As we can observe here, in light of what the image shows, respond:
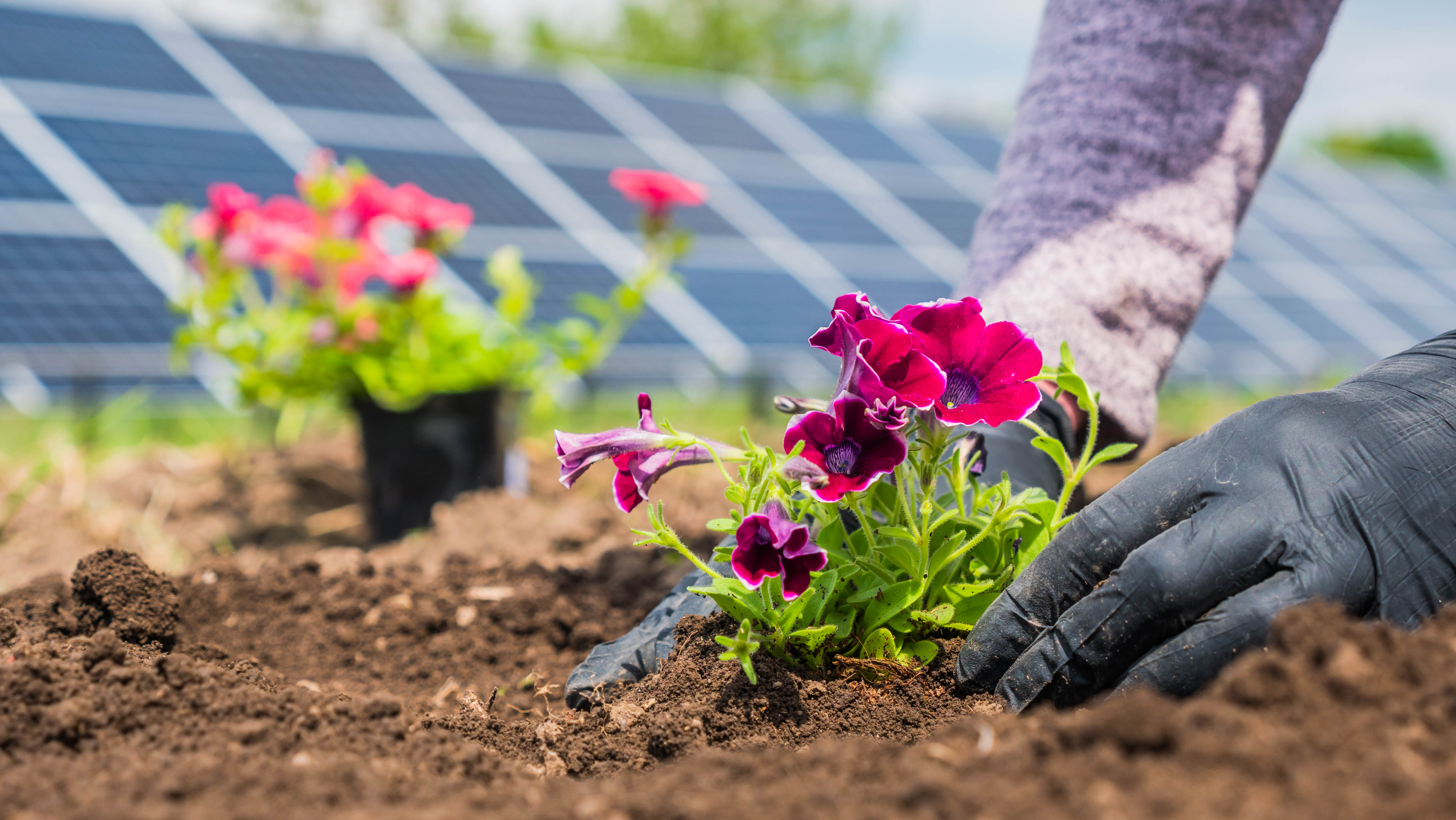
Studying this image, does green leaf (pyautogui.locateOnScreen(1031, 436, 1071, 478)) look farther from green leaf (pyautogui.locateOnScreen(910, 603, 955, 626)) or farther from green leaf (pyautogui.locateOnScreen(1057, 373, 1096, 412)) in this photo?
green leaf (pyautogui.locateOnScreen(910, 603, 955, 626))

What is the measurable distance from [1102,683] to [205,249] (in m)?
2.93

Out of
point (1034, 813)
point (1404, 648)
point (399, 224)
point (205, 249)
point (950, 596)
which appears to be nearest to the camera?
point (1034, 813)

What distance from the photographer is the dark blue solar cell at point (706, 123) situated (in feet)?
23.5

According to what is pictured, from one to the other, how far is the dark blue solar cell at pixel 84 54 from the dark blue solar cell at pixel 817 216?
12.1 ft

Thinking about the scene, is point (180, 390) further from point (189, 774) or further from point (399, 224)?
point (189, 774)

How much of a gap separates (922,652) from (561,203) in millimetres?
4844

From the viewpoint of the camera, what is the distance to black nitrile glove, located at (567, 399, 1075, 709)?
1392mm

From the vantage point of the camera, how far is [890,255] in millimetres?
6426

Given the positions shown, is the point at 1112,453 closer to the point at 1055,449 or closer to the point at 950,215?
the point at 1055,449

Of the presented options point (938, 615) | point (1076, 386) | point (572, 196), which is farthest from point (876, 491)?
point (572, 196)

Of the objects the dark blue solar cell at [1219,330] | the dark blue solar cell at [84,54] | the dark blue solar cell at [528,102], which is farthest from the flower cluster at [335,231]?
the dark blue solar cell at [1219,330]

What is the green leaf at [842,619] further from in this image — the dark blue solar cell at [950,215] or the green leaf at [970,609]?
the dark blue solar cell at [950,215]

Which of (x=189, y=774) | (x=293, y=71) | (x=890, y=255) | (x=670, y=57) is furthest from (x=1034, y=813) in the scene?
(x=670, y=57)

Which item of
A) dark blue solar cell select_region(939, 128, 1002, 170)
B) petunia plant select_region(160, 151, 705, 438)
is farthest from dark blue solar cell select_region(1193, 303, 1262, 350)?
petunia plant select_region(160, 151, 705, 438)
